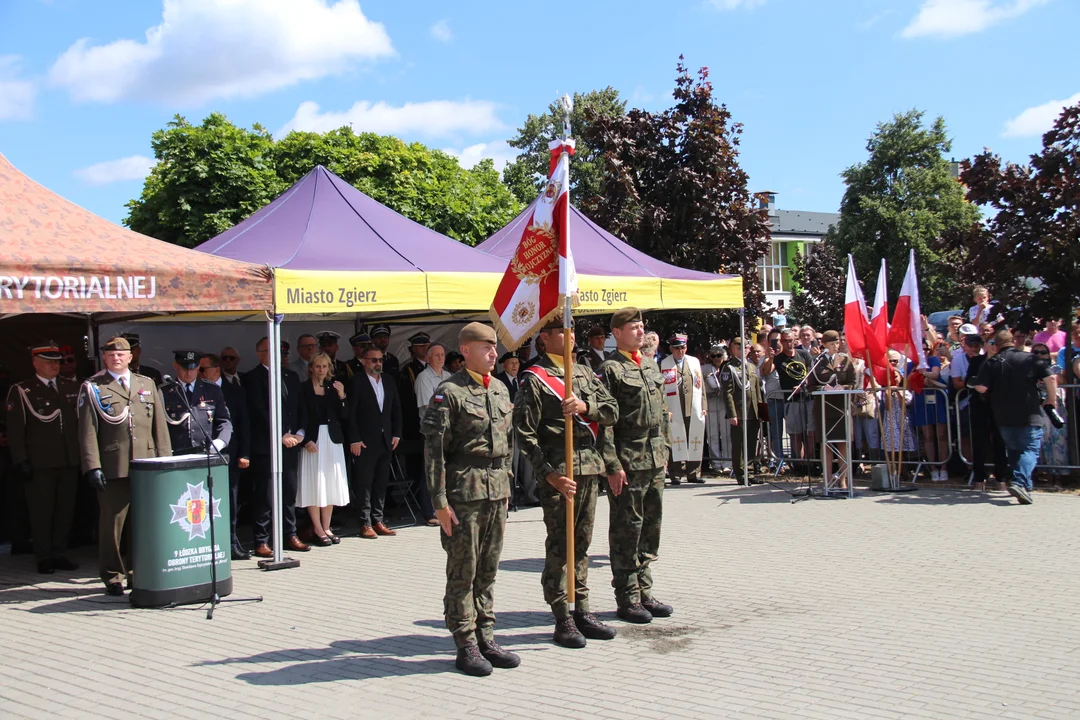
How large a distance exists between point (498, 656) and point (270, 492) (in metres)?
4.66

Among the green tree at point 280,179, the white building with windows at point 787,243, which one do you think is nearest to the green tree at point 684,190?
the green tree at point 280,179

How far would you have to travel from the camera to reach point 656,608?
6879 millimetres

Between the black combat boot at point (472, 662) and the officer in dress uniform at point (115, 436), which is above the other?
the officer in dress uniform at point (115, 436)

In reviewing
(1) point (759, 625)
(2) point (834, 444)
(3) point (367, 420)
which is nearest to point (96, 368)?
(3) point (367, 420)

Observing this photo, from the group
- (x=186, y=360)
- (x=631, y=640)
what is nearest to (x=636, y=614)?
(x=631, y=640)

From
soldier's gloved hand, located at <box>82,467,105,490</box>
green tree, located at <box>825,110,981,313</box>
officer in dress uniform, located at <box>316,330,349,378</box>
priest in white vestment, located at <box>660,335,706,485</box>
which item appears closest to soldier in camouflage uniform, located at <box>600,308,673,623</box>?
soldier's gloved hand, located at <box>82,467,105,490</box>

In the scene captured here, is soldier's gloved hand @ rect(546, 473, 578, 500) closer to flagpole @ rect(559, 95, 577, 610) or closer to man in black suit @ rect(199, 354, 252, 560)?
flagpole @ rect(559, 95, 577, 610)

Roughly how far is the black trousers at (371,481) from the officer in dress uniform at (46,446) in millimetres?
2751

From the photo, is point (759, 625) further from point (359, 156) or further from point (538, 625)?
point (359, 156)

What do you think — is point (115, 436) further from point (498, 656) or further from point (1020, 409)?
point (1020, 409)

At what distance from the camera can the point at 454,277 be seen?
1045cm

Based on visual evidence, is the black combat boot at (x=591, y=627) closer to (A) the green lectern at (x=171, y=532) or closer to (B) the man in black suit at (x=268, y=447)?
(A) the green lectern at (x=171, y=532)

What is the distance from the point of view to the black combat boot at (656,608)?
22.6ft

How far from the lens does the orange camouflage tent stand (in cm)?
730
